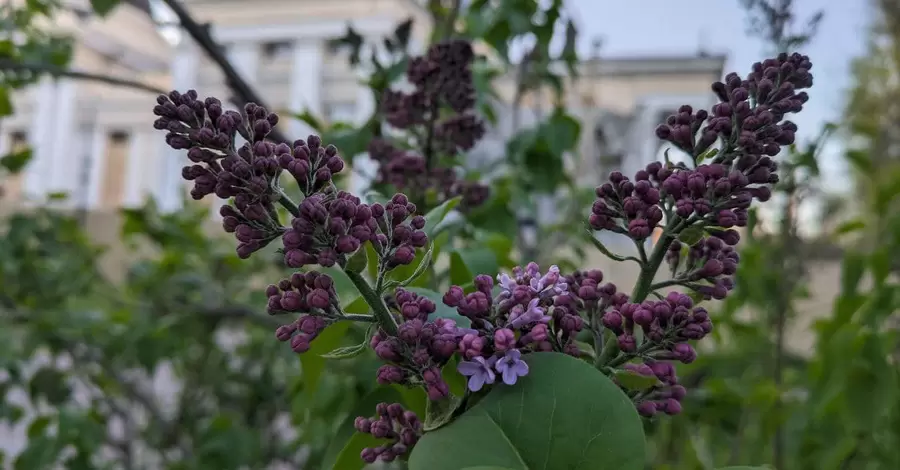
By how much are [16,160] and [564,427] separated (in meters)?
1.22

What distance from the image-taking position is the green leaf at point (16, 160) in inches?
48.4

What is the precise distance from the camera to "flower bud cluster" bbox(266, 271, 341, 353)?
1.05ft

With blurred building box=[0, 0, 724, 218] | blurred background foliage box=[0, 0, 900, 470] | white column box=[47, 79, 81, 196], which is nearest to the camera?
blurred background foliage box=[0, 0, 900, 470]

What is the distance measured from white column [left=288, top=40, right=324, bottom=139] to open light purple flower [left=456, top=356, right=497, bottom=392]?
388 centimetres

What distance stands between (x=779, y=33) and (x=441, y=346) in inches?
23.2

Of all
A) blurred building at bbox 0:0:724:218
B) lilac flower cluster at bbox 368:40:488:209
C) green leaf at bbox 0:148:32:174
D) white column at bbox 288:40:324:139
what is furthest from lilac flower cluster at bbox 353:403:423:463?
white column at bbox 288:40:324:139

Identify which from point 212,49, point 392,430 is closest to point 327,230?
point 392,430

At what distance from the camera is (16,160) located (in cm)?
124

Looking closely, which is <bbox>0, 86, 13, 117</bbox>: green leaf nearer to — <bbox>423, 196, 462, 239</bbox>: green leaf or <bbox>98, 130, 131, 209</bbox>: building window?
<bbox>423, 196, 462, 239</bbox>: green leaf

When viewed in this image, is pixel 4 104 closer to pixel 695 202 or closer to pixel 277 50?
pixel 695 202

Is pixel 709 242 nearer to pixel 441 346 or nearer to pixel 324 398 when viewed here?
pixel 441 346

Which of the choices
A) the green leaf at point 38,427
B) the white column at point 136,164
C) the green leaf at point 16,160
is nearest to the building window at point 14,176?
the green leaf at point 16,160

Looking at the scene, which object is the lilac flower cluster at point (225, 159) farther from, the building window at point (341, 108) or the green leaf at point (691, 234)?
the building window at point (341, 108)

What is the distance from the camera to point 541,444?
299 mm
